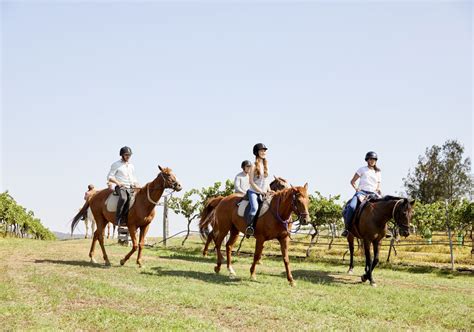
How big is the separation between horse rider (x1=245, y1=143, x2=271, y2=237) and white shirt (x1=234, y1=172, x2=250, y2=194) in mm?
1449

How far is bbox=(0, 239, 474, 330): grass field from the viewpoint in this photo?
773 cm

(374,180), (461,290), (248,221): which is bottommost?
(461,290)

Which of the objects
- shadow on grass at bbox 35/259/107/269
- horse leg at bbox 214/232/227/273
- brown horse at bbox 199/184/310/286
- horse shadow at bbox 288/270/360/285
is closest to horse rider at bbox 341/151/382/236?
horse shadow at bbox 288/270/360/285

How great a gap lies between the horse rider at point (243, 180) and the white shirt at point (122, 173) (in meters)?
3.41

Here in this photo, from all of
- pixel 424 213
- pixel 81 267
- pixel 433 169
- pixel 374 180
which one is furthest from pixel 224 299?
pixel 433 169

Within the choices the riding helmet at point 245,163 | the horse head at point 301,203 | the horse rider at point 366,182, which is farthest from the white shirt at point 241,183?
the horse rider at point 366,182

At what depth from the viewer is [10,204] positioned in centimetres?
3550

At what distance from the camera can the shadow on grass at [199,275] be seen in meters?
12.3

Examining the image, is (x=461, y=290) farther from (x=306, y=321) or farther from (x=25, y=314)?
(x=25, y=314)

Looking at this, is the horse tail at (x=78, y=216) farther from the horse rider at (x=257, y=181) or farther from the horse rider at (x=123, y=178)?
the horse rider at (x=257, y=181)

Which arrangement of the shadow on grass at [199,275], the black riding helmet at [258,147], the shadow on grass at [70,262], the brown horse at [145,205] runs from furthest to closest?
the shadow on grass at [70,262] → the brown horse at [145,205] → the black riding helmet at [258,147] → the shadow on grass at [199,275]

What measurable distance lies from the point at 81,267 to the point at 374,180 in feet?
29.0

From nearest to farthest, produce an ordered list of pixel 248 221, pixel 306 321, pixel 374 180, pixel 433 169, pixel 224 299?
pixel 306 321 → pixel 224 299 → pixel 248 221 → pixel 374 180 → pixel 433 169

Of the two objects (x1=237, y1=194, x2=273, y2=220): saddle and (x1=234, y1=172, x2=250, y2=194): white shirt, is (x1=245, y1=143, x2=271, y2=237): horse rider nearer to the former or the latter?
(x1=237, y1=194, x2=273, y2=220): saddle
